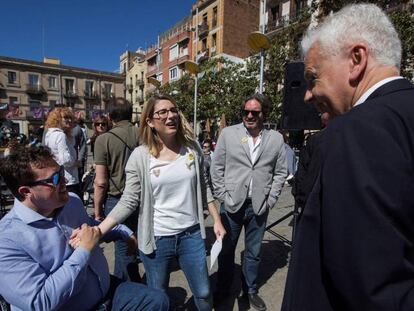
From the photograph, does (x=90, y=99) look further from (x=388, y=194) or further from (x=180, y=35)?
(x=388, y=194)

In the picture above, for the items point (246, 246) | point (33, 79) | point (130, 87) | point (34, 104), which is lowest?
point (246, 246)

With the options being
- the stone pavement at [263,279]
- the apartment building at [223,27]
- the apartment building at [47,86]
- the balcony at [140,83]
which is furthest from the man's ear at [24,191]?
the balcony at [140,83]

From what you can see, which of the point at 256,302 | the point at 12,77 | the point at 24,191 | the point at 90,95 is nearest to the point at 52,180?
the point at 24,191

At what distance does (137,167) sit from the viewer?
2.07 metres

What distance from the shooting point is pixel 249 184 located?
Result: 2.78 meters

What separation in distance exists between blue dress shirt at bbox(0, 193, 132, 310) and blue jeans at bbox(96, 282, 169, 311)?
0.26 feet

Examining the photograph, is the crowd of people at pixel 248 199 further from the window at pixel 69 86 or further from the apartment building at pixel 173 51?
the window at pixel 69 86

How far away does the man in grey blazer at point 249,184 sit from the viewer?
9.07 ft

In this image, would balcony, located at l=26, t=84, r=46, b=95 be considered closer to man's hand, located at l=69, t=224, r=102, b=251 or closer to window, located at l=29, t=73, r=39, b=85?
window, located at l=29, t=73, r=39, b=85

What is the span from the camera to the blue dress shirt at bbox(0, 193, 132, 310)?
52.7 inches

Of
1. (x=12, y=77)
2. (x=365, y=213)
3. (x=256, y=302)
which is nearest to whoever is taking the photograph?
(x=365, y=213)

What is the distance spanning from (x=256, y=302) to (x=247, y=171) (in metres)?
1.25

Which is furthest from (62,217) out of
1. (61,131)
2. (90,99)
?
(90,99)

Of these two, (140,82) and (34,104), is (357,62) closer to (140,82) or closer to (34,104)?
(34,104)
